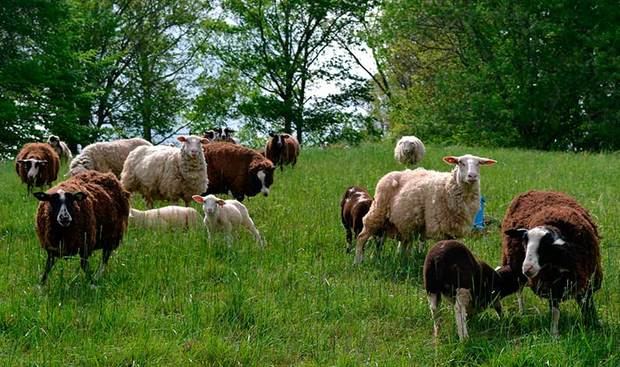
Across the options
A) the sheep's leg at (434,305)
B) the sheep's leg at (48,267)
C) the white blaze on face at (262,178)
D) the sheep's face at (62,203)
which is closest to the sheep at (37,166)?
the white blaze on face at (262,178)

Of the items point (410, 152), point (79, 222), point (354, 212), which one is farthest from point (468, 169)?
point (410, 152)

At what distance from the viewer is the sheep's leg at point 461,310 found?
5.68 meters

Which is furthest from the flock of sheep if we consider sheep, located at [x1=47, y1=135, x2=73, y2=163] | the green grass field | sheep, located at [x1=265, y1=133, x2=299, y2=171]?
sheep, located at [x1=47, y1=135, x2=73, y2=163]

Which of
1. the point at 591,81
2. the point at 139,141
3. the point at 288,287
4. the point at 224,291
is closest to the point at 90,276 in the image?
the point at 224,291

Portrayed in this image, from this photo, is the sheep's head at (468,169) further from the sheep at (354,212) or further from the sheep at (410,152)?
the sheep at (410,152)

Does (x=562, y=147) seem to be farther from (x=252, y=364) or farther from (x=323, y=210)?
(x=252, y=364)

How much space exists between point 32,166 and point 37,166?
12 centimetres

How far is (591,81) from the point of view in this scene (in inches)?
1270

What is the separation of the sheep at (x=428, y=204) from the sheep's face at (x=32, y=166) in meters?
8.81

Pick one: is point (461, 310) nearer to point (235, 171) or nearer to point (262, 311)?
point (262, 311)

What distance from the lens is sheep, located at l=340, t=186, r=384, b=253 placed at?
945 cm

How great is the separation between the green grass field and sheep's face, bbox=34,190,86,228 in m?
0.67

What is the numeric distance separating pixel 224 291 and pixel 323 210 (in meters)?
4.94

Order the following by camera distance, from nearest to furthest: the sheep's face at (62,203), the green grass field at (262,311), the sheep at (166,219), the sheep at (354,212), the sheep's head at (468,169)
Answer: the green grass field at (262,311) < the sheep's face at (62,203) < the sheep's head at (468,169) < the sheep at (354,212) < the sheep at (166,219)
